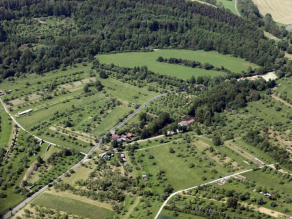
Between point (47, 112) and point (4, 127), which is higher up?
point (47, 112)

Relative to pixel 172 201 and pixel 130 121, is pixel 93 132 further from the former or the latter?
pixel 172 201

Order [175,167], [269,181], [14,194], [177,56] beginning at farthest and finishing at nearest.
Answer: [177,56]
[175,167]
[269,181]
[14,194]

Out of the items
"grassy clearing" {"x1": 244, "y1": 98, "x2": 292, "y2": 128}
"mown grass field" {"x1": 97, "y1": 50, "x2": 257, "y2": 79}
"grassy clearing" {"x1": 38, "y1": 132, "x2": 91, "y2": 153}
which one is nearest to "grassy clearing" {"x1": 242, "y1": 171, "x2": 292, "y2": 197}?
"grassy clearing" {"x1": 244, "y1": 98, "x2": 292, "y2": 128}

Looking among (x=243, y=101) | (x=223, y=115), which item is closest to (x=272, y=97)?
(x=243, y=101)

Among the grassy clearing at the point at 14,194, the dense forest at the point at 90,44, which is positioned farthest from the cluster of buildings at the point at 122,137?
the dense forest at the point at 90,44

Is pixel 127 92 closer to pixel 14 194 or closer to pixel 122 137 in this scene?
pixel 122 137

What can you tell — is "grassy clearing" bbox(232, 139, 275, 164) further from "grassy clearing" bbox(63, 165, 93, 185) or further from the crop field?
"grassy clearing" bbox(63, 165, 93, 185)

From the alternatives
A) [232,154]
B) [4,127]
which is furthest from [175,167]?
[4,127]
